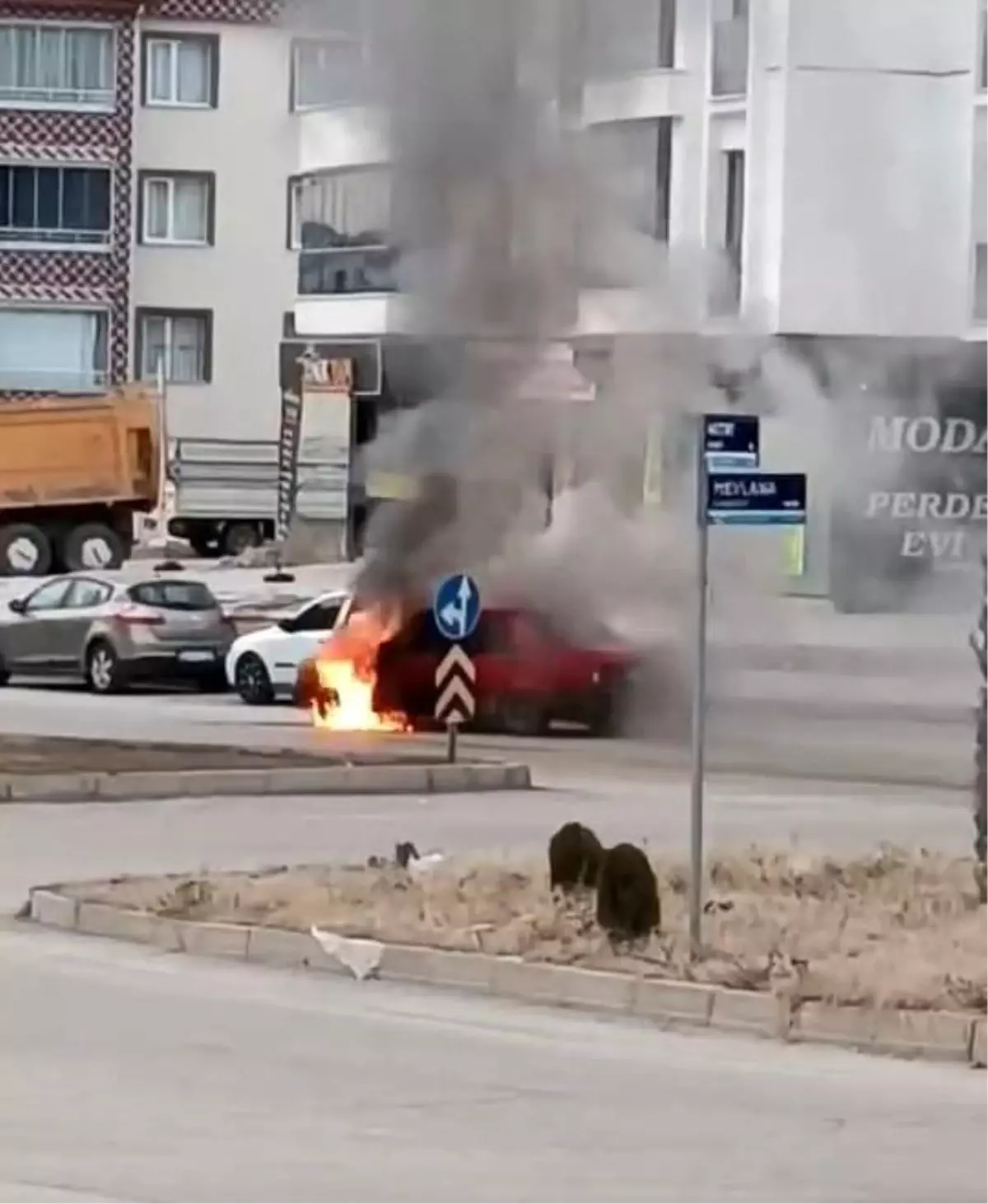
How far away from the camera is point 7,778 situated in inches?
971

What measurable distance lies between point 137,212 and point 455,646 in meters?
42.6

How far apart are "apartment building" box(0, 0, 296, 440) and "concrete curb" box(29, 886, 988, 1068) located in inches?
1968

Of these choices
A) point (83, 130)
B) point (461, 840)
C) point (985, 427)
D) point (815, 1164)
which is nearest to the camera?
point (815, 1164)

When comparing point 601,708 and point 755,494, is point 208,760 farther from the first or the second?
point 755,494

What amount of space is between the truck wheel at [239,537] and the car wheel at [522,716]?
102 ft

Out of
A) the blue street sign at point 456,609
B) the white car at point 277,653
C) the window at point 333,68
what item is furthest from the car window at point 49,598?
the blue street sign at point 456,609

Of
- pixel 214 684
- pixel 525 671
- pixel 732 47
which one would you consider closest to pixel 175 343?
pixel 214 684

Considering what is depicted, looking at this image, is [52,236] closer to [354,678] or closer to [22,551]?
[22,551]

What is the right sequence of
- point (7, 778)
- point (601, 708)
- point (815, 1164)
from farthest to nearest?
point (601, 708)
point (7, 778)
point (815, 1164)

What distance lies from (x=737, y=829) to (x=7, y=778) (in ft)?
17.8

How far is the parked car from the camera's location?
32.8m

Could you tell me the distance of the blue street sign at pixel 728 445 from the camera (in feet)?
51.0

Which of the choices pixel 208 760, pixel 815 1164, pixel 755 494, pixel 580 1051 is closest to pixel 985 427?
pixel 208 760

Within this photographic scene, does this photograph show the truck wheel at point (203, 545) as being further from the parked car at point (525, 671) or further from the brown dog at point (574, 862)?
the brown dog at point (574, 862)
